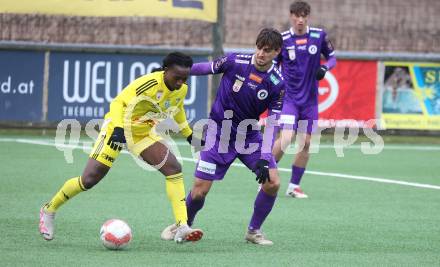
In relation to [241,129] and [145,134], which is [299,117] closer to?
[241,129]

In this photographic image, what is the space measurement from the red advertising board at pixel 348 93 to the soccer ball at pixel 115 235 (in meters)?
10.7

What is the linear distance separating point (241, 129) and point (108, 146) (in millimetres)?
1139

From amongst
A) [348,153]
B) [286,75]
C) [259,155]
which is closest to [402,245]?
[259,155]

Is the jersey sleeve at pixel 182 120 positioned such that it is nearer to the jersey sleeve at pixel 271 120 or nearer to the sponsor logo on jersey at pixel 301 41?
the jersey sleeve at pixel 271 120

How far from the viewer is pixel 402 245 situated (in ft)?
30.1

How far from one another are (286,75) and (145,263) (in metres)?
5.47

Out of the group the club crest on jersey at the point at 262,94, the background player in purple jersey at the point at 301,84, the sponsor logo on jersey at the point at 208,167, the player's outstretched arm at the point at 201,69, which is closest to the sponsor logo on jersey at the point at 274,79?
the club crest on jersey at the point at 262,94

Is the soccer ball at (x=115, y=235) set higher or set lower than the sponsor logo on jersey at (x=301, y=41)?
lower

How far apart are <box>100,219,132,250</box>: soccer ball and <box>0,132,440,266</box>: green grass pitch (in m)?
0.08

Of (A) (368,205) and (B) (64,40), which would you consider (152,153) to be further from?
(B) (64,40)

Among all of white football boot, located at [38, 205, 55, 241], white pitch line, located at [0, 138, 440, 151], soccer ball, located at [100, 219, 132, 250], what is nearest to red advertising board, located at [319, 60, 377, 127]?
white pitch line, located at [0, 138, 440, 151]

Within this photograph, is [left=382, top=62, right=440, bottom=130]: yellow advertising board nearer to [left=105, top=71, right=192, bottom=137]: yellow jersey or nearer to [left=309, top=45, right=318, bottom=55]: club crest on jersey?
[left=309, top=45, right=318, bottom=55]: club crest on jersey

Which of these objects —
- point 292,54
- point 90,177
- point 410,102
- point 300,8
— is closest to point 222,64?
point 90,177

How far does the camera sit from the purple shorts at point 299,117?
12.7 metres
